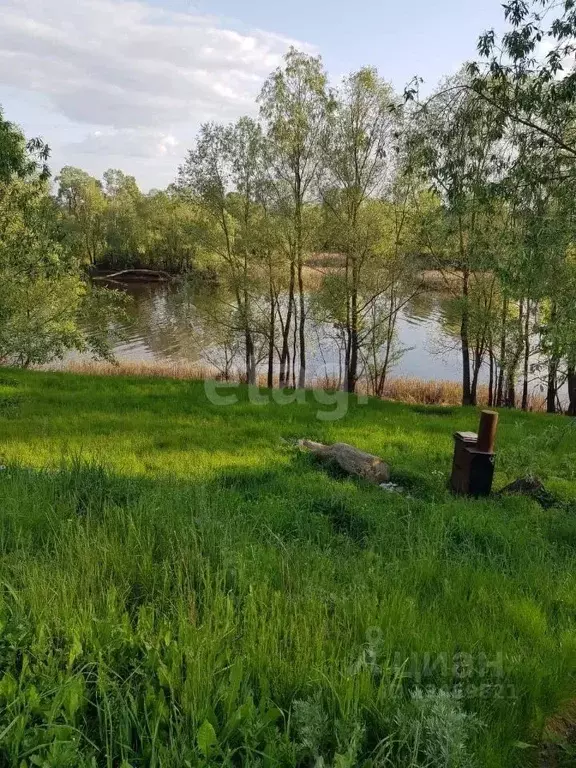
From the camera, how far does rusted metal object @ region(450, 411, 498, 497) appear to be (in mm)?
7234

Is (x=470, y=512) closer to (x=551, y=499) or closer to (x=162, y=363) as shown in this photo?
(x=551, y=499)

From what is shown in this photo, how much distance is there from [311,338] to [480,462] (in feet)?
61.8

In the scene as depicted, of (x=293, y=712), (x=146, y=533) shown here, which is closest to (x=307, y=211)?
(x=146, y=533)

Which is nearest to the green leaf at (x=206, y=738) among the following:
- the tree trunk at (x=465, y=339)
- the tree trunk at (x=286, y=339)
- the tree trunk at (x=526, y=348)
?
the tree trunk at (x=526, y=348)

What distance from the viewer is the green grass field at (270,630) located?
1854 millimetres

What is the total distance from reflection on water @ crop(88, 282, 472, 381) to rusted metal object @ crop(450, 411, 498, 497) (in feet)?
47.1

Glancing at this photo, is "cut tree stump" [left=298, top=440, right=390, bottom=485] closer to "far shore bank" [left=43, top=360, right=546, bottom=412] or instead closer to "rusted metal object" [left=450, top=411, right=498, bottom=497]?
"rusted metal object" [left=450, top=411, right=498, bottom=497]

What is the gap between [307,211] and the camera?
21781 mm

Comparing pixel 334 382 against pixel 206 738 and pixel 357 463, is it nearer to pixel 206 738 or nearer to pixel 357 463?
Result: pixel 357 463

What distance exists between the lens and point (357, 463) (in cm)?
789

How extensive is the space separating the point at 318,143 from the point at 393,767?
883 inches

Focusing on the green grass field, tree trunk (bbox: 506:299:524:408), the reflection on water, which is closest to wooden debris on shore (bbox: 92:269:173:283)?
the reflection on water

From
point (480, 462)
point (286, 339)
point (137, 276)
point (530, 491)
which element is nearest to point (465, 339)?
point (286, 339)

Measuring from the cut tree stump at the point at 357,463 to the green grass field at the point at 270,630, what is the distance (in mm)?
1787
